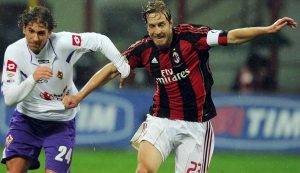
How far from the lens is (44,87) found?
9664 mm

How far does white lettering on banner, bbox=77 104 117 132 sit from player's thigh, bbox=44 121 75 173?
5.92 metres

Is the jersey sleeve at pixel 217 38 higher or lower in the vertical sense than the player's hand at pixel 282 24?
lower

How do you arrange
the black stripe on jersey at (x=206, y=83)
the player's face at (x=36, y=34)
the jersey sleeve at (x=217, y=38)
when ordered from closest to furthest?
the player's face at (x=36, y=34)
the jersey sleeve at (x=217, y=38)
the black stripe on jersey at (x=206, y=83)

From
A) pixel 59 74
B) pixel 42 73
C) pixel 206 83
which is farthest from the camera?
pixel 206 83

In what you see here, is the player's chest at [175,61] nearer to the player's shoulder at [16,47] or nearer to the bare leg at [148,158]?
the bare leg at [148,158]

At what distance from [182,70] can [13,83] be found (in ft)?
5.04

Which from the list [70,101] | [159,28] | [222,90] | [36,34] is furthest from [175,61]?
[222,90]

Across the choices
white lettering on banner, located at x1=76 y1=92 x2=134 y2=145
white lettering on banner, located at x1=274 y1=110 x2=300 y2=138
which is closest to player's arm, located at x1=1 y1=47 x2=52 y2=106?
white lettering on banner, located at x1=76 y1=92 x2=134 y2=145

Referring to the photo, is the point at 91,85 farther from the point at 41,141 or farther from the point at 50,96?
the point at 41,141

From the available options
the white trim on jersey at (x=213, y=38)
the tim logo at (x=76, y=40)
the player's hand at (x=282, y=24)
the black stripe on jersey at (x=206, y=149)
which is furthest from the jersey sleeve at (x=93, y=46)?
→ the player's hand at (x=282, y=24)

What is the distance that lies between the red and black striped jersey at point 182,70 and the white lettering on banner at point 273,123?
5.92 meters

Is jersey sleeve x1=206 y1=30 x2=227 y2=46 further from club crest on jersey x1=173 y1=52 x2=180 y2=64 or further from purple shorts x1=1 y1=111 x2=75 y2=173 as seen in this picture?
purple shorts x1=1 y1=111 x2=75 y2=173

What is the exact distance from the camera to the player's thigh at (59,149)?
9.49m

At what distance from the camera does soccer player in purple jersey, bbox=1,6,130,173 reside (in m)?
9.41
